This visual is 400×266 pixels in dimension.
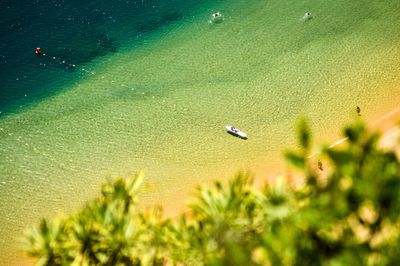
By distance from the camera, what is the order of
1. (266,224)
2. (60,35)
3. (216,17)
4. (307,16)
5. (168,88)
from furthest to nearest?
(60,35), (216,17), (307,16), (168,88), (266,224)

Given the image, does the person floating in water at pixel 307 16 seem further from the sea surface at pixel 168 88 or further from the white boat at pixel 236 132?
the white boat at pixel 236 132

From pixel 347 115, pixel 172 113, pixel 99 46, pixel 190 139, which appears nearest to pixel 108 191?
pixel 190 139

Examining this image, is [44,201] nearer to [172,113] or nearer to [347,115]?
[172,113]

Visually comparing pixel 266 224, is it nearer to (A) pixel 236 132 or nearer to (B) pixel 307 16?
(A) pixel 236 132

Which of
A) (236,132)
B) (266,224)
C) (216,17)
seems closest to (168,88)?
(236,132)

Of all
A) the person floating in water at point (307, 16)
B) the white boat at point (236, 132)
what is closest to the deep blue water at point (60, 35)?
the person floating in water at point (307, 16)

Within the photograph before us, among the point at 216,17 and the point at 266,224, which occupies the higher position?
the point at 216,17

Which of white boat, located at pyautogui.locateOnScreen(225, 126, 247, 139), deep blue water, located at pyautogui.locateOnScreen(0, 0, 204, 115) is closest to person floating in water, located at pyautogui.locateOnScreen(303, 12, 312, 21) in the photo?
deep blue water, located at pyautogui.locateOnScreen(0, 0, 204, 115)
